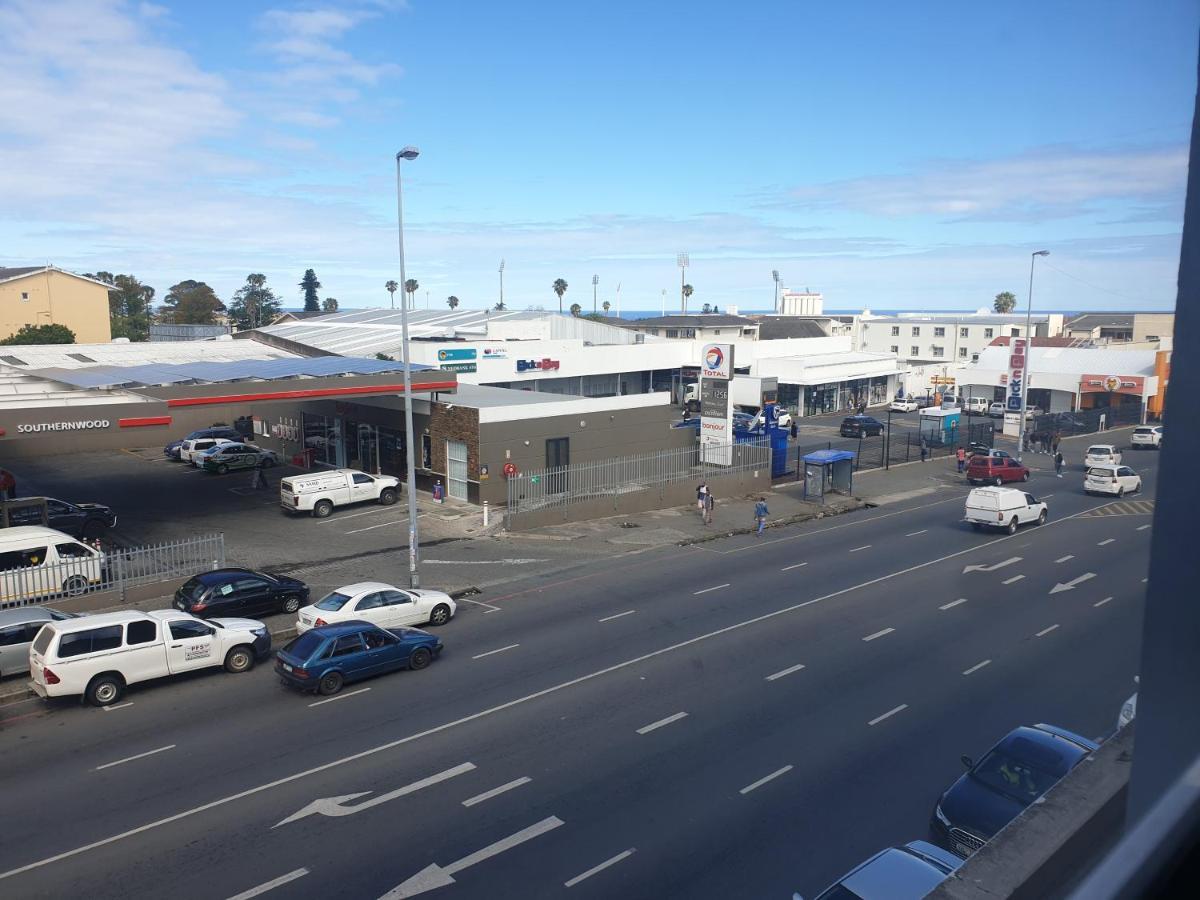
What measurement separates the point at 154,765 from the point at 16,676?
6.13 m

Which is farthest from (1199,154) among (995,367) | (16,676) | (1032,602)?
(995,367)

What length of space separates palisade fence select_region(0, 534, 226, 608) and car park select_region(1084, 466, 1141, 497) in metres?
33.9

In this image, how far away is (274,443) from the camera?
156 feet

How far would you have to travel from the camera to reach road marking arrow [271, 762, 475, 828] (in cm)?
1244

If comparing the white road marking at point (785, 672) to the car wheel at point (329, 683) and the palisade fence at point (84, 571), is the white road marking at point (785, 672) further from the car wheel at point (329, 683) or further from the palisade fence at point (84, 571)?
the palisade fence at point (84, 571)

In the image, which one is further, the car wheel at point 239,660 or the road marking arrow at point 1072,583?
the road marking arrow at point 1072,583

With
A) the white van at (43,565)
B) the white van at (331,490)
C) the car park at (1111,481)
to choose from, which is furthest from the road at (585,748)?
the car park at (1111,481)

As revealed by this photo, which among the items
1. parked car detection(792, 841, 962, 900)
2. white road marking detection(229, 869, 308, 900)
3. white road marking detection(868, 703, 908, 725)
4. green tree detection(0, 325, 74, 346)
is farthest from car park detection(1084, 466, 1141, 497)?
green tree detection(0, 325, 74, 346)

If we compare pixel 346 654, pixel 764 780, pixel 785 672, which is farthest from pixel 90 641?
pixel 785 672

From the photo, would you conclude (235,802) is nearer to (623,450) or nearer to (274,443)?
(623,450)

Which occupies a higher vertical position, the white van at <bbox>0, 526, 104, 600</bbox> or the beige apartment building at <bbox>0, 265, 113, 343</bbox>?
the beige apartment building at <bbox>0, 265, 113, 343</bbox>

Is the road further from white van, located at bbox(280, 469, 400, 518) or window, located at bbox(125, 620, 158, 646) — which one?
white van, located at bbox(280, 469, 400, 518)

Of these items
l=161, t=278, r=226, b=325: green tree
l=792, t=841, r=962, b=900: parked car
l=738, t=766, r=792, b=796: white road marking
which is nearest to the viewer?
l=792, t=841, r=962, b=900: parked car

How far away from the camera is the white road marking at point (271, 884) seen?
Result: 10523mm
